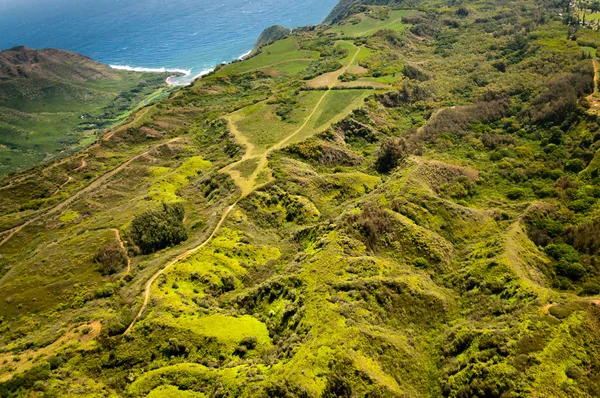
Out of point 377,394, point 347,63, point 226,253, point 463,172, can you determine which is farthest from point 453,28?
point 377,394

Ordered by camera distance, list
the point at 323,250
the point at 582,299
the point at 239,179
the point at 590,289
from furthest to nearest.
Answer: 1. the point at 239,179
2. the point at 323,250
3. the point at 590,289
4. the point at 582,299

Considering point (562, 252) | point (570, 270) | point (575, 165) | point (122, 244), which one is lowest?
point (570, 270)

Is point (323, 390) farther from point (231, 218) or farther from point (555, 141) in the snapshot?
point (555, 141)

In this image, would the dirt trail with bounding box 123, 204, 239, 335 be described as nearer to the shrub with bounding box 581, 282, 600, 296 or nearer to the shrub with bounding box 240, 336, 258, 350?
the shrub with bounding box 240, 336, 258, 350

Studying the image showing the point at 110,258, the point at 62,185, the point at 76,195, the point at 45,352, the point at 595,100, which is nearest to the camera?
the point at 45,352

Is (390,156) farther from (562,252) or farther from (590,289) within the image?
(590,289)

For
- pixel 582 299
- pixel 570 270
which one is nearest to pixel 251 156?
pixel 570 270

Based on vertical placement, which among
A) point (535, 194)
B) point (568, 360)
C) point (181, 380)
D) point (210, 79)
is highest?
point (210, 79)

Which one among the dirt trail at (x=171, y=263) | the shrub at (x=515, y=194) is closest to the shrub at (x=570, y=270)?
the shrub at (x=515, y=194)
